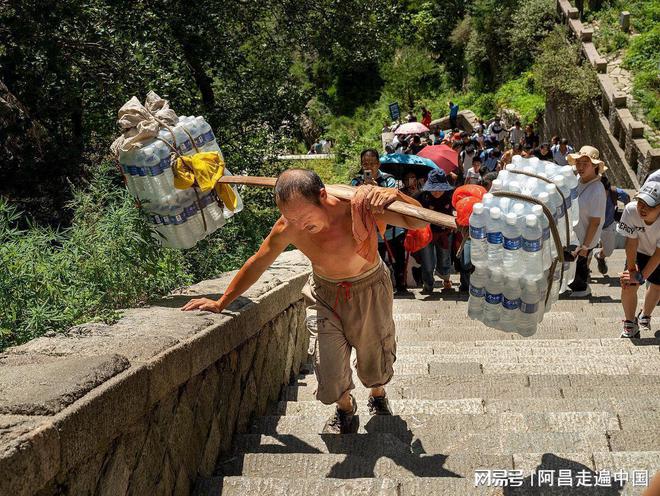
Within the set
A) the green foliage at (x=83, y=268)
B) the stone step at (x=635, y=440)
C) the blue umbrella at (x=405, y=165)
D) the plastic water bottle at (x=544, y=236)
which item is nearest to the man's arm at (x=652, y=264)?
the stone step at (x=635, y=440)

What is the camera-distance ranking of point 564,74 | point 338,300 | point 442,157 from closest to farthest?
point 338,300 < point 442,157 < point 564,74

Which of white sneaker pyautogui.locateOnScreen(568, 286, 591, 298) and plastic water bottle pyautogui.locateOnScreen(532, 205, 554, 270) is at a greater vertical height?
plastic water bottle pyautogui.locateOnScreen(532, 205, 554, 270)

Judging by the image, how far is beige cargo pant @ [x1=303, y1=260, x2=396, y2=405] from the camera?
5133mm

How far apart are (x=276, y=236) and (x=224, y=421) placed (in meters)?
1.11

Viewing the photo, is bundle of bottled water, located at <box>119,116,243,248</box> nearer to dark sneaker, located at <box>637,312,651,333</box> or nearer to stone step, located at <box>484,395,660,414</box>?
stone step, located at <box>484,395,660,414</box>

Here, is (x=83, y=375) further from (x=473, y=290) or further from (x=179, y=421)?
(x=473, y=290)

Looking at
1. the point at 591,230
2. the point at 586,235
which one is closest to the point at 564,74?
the point at 586,235

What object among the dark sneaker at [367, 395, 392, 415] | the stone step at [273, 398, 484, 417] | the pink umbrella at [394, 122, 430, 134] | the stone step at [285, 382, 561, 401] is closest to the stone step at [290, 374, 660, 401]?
the stone step at [285, 382, 561, 401]

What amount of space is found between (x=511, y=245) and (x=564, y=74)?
19.3m

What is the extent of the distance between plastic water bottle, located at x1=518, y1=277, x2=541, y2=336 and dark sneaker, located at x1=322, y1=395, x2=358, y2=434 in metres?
1.39

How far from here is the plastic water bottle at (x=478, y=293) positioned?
4.32 metres

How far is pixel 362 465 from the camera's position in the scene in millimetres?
4414

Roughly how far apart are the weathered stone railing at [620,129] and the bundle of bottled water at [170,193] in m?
12.0

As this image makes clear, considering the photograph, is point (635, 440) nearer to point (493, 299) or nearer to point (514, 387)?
point (493, 299)
